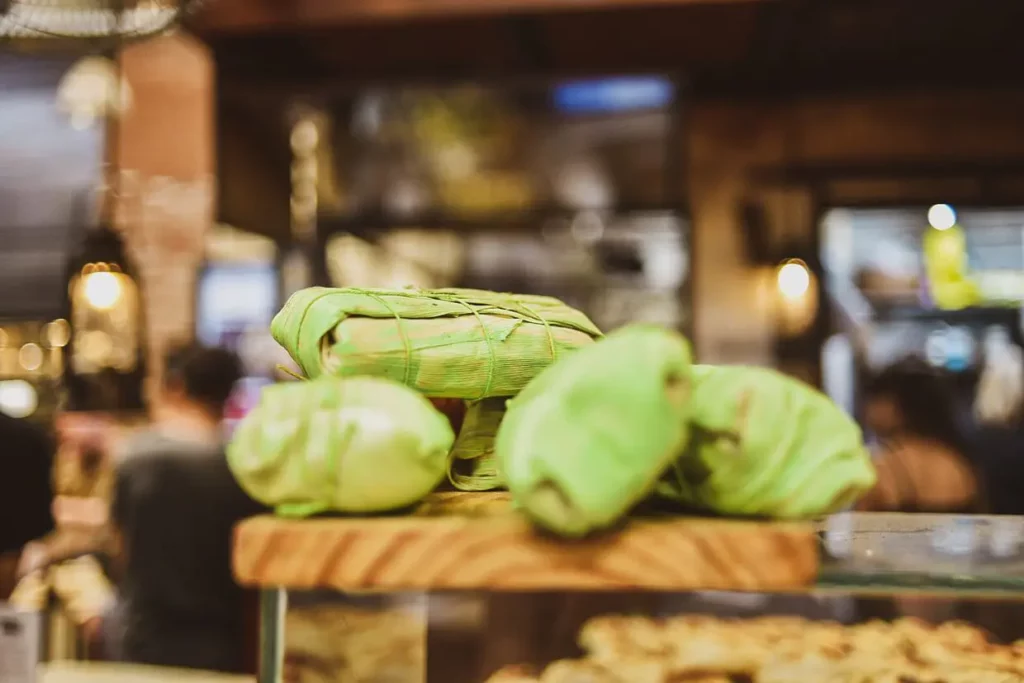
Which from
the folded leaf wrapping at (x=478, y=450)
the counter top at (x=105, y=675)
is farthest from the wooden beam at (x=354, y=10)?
the folded leaf wrapping at (x=478, y=450)

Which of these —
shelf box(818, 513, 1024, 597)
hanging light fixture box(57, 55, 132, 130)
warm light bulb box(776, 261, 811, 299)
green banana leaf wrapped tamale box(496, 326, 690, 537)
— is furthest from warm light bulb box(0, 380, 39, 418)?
green banana leaf wrapped tamale box(496, 326, 690, 537)

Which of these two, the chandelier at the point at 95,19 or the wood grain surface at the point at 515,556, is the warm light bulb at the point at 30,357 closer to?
the chandelier at the point at 95,19

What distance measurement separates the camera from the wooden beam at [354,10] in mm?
3096

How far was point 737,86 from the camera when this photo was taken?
417 cm

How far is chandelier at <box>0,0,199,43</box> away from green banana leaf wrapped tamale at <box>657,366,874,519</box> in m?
1.83

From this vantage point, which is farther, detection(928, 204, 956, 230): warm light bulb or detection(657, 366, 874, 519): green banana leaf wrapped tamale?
detection(928, 204, 956, 230): warm light bulb

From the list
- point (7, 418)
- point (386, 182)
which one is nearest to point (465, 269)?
point (386, 182)

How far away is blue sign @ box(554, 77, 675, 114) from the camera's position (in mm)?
3521

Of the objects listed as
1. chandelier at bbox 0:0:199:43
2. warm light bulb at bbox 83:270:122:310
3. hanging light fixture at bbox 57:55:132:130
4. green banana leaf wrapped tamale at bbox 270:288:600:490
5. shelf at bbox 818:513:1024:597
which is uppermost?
hanging light fixture at bbox 57:55:132:130

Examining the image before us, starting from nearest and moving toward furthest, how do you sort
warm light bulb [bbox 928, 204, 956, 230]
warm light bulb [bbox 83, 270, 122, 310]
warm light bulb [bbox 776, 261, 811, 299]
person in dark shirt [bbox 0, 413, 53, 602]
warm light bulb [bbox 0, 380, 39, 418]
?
person in dark shirt [bbox 0, 413, 53, 602]
warm light bulb [bbox 83, 270, 122, 310]
warm light bulb [bbox 776, 261, 811, 299]
warm light bulb [bbox 928, 204, 956, 230]
warm light bulb [bbox 0, 380, 39, 418]

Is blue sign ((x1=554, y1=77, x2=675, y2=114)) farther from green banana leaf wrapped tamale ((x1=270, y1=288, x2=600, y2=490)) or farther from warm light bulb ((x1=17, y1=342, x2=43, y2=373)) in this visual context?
warm light bulb ((x1=17, y1=342, x2=43, y2=373))

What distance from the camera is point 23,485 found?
2.53 meters

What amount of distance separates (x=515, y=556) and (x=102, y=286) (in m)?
2.56

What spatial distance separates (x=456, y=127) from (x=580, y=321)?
8.67ft
